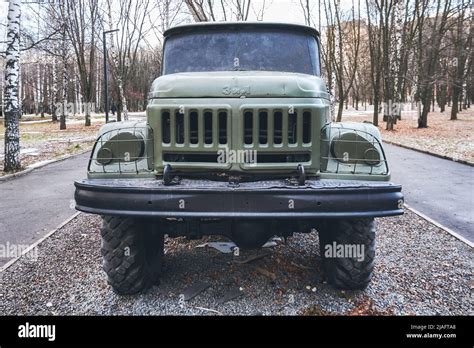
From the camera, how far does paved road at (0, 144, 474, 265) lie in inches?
237

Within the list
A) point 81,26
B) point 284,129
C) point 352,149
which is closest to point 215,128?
point 284,129

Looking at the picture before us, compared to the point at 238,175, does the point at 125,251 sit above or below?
below

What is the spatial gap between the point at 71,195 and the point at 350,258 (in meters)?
6.11

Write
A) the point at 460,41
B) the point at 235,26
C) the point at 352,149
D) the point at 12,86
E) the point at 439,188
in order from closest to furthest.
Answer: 1. the point at 352,149
2. the point at 235,26
3. the point at 439,188
4. the point at 12,86
5. the point at 460,41

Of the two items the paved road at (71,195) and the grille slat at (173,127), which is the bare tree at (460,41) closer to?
the paved road at (71,195)

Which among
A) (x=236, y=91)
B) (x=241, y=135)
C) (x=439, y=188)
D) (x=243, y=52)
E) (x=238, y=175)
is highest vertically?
(x=243, y=52)

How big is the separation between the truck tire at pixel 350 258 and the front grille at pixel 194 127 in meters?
1.20

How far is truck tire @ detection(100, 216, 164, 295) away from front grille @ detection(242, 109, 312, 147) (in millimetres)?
1173

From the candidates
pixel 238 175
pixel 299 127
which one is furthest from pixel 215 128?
pixel 299 127

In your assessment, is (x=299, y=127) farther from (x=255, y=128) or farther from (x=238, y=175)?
(x=238, y=175)

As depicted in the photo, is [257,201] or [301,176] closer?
[257,201]

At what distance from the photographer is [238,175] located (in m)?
3.43

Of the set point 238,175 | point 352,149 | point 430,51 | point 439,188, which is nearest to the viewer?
point 238,175

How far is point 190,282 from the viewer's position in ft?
13.3
